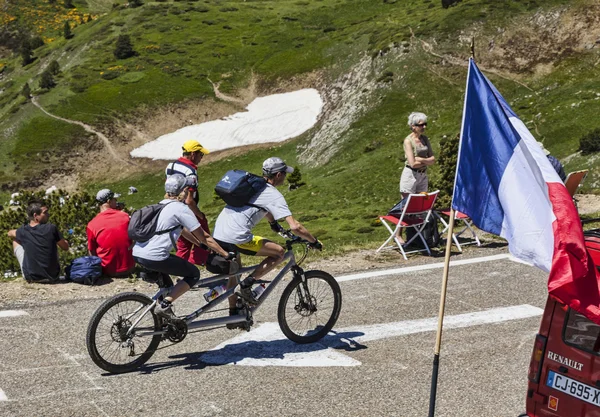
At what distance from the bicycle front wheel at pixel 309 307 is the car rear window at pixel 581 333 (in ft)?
14.5

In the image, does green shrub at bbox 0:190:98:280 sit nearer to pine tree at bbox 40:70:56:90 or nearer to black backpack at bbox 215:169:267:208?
black backpack at bbox 215:169:267:208

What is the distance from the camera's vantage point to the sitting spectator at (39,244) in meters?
13.6

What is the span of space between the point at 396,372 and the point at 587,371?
11.3ft

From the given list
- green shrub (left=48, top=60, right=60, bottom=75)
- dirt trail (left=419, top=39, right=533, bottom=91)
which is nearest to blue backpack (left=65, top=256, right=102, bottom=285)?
dirt trail (left=419, top=39, right=533, bottom=91)

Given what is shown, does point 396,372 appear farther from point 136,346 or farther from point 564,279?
point 564,279

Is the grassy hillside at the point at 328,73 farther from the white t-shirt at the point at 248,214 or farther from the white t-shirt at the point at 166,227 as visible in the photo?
the white t-shirt at the point at 166,227

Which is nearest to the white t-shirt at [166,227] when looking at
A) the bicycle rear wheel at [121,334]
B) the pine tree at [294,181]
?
the bicycle rear wheel at [121,334]

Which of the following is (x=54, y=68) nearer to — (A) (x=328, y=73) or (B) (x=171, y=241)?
(A) (x=328, y=73)

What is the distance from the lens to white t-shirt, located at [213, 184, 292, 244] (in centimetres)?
985

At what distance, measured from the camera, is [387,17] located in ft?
332

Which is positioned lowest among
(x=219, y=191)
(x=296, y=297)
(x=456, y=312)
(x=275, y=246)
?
(x=456, y=312)

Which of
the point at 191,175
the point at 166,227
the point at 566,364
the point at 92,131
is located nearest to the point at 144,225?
the point at 166,227

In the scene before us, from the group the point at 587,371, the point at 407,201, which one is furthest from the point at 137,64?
the point at 587,371

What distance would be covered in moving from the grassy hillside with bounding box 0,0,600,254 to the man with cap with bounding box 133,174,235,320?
7.94 m
